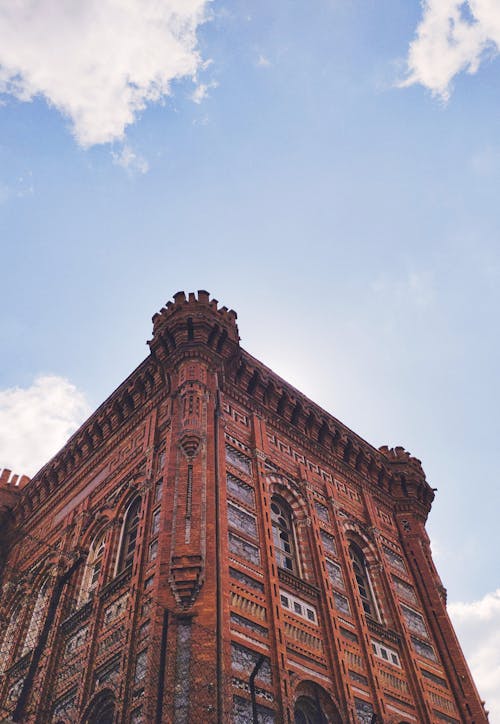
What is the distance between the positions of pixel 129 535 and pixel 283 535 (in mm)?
3887

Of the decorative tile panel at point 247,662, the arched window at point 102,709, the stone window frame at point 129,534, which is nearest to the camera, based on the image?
A: the decorative tile panel at point 247,662

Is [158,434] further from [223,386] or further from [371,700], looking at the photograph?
[371,700]

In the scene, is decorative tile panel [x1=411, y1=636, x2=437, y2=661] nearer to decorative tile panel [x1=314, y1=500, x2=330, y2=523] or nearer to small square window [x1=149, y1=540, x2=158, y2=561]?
decorative tile panel [x1=314, y1=500, x2=330, y2=523]

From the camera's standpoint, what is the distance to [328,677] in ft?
42.5

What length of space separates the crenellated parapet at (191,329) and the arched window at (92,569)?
5.21 meters

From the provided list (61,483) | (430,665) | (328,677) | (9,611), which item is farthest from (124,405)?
(430,665)

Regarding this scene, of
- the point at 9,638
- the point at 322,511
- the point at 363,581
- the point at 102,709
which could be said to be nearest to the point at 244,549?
the point at 102,709

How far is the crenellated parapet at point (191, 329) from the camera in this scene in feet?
58.4

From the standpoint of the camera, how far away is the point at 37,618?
1669 centimetres

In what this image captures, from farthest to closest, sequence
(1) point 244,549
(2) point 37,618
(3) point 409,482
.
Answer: (3) point 409,482
(2) point 37,618
(1) point 244,549

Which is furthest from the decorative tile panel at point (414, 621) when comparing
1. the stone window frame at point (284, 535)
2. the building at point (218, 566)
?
the stone window frame at point (284, 535)

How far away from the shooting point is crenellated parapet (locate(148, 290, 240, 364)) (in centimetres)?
1781

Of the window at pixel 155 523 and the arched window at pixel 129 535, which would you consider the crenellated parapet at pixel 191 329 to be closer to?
the arched window at pixel 129 535

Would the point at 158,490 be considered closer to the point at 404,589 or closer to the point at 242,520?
the point at 242,520
